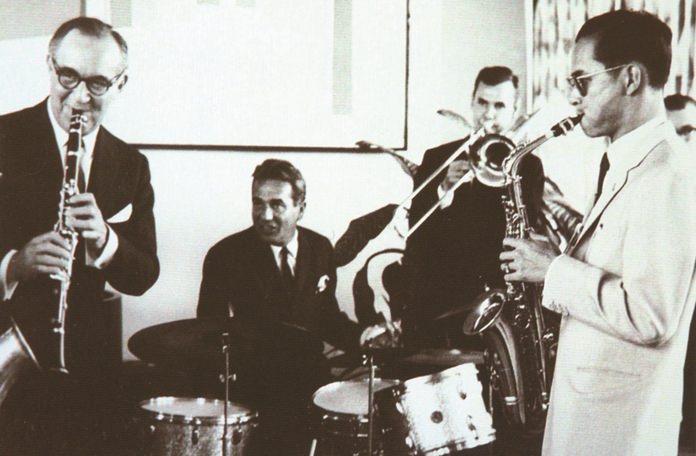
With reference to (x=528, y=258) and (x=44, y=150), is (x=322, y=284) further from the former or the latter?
(x=44, y=150)

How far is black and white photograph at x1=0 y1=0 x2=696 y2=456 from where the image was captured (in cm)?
279

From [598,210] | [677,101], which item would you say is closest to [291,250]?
[598,210]

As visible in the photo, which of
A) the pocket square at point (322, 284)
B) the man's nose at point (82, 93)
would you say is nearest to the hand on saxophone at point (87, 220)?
the man's nose at point (82, 93)

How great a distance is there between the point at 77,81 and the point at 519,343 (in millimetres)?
1996

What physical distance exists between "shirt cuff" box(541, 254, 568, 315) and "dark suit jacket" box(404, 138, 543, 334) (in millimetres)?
608

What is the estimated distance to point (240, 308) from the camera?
3.06 m

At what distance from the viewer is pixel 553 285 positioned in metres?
2.54

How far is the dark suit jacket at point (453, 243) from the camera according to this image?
3.16m

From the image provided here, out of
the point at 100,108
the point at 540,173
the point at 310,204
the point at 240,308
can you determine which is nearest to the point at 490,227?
the point at 540,173

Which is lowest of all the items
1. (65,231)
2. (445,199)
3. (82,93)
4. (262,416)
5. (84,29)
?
(262,416)

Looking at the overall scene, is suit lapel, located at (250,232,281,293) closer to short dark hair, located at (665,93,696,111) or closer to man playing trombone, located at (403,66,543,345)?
man playing trombone, located at (403,66,543,345)

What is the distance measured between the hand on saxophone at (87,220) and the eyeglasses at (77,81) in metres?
0.41

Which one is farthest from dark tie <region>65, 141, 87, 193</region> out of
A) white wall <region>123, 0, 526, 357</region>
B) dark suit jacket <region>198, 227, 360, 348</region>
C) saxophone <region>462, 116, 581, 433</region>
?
saxophone <region>462, 116, 581, 433</region>

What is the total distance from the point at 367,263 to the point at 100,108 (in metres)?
1.23
